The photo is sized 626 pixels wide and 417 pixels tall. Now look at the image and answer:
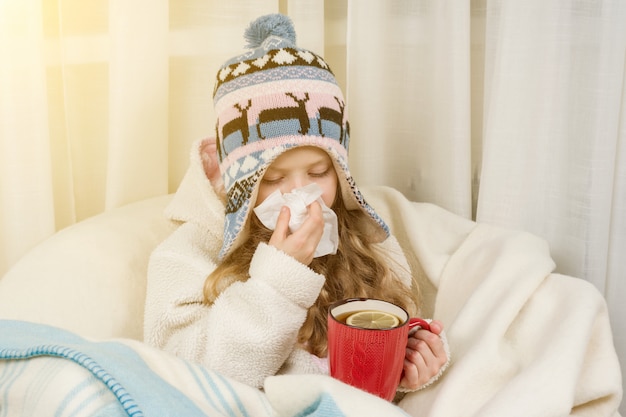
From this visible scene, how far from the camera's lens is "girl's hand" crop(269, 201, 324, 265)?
941 mm

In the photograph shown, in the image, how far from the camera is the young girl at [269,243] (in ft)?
2.98

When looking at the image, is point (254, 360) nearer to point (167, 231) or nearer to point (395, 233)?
point (167, 231)

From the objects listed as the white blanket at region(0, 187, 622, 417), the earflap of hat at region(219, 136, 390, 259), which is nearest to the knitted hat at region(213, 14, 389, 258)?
the earflap of hat at region(219, 136, 390, 259)

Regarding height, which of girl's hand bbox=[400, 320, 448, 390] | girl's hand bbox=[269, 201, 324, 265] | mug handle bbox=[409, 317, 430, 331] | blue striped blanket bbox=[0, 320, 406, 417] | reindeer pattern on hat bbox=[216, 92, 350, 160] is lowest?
girl's hand bbox=[400, 320, 448, 390]

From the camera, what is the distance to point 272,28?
1.08 meters

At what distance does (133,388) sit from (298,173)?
1.58 ft

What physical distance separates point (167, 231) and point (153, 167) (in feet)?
0.71

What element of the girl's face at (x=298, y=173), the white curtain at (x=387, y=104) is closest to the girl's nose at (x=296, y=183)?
the girl's face at (x=298, y=173)

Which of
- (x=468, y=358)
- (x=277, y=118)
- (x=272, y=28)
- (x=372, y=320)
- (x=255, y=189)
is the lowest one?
(x=468, y=358)

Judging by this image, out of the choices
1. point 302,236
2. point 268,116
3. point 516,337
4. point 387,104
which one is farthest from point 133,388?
point 387,104

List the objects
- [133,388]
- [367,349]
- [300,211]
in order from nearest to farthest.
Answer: [133,388] → [367,349] → [300,211]

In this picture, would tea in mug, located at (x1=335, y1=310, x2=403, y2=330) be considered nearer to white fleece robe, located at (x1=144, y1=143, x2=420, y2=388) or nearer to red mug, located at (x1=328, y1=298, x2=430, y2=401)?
red mug, located at (x1=328, y1=298, x2=430, y2=401)

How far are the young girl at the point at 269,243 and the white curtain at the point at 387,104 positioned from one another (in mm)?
225

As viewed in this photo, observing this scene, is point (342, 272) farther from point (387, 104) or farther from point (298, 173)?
point (387, 104)
